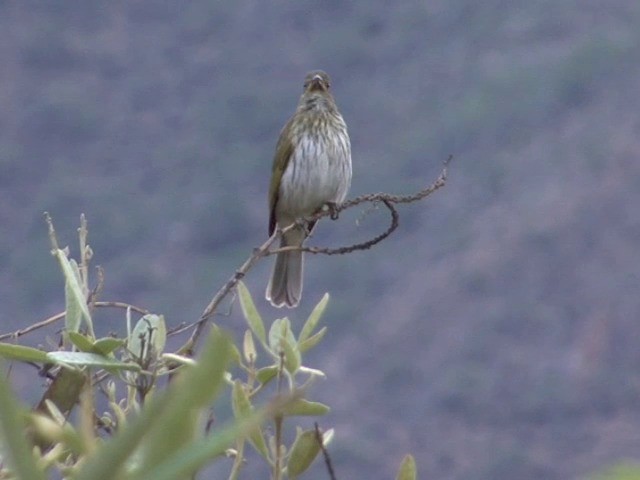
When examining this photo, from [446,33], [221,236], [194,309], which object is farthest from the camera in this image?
[446,33]

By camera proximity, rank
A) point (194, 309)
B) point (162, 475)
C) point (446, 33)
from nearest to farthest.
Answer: point (162, 475) → point (194, 309) → point (446, 33)

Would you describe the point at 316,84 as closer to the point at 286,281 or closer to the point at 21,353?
the point at 286,281

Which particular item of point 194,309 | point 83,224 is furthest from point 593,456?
point 83,224

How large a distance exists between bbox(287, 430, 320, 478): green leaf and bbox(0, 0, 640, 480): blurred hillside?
24.1 m

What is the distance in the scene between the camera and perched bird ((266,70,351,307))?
6590 mm

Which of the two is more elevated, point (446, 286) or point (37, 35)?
point (37, 35)

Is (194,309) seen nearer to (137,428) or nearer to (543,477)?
(543,477)

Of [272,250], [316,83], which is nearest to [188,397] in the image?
[272,250]

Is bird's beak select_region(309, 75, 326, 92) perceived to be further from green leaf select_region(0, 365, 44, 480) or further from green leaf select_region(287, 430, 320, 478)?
green leaf select_region(0, 365, 44, 480)

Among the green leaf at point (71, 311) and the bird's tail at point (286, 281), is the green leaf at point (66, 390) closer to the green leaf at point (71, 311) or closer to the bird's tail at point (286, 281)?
the green leaf at point (71, 311)

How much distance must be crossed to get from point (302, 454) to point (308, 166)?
14.8 ft

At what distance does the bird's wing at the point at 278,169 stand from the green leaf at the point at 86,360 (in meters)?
4.61

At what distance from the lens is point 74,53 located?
40.1m

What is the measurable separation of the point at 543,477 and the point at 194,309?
6.05 m
